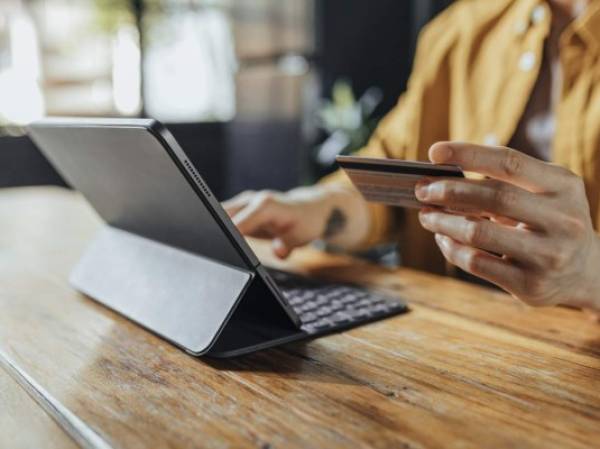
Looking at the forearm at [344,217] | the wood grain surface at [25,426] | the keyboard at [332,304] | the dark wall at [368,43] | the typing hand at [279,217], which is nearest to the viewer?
the wood grain surface at [25,426]

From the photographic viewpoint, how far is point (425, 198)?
0.70 m

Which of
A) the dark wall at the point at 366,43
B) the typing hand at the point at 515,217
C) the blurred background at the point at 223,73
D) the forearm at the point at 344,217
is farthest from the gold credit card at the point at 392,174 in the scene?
the dark wall at the point at 366,43

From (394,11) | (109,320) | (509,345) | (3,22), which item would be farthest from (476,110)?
(3,22)

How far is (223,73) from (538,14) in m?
3.81

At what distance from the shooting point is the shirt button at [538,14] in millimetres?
1384

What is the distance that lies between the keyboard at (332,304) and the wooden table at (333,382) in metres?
0.02

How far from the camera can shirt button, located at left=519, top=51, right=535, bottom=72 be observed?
1.40 m

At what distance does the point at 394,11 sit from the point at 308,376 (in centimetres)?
334

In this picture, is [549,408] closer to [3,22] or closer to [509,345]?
[509,345]

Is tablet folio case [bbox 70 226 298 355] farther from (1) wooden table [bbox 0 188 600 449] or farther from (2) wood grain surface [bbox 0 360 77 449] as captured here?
(2) wood grain surface [bbox 0 360 77 449]

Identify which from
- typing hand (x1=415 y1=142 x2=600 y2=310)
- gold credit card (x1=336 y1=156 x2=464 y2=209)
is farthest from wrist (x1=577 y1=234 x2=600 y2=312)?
gold credit card (x1=336 y1=156 x2=464 y2=209)

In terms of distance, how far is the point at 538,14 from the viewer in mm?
1397

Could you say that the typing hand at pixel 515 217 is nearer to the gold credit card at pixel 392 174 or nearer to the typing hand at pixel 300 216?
the gold credit card at pixel 392 174

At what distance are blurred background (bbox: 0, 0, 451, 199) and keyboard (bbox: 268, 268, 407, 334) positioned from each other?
2415 millimetres
